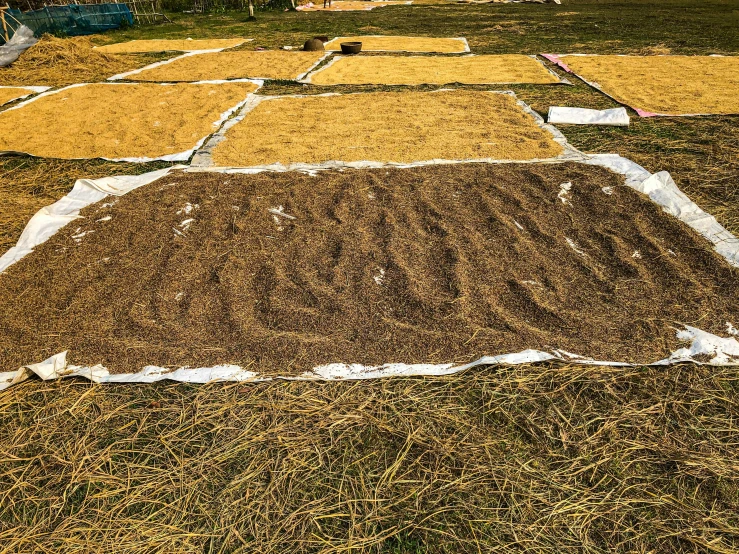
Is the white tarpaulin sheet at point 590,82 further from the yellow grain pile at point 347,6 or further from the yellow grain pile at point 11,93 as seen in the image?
the yellow grain pile at point 347,6

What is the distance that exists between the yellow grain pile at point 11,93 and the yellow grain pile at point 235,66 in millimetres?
1135

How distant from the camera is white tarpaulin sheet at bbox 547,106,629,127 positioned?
3979 millimetres

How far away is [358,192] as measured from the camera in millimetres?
2961

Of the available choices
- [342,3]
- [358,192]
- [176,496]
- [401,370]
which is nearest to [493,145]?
[358,192]

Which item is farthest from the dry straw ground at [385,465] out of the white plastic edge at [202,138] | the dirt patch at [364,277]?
the white plastic edge at [202,138]

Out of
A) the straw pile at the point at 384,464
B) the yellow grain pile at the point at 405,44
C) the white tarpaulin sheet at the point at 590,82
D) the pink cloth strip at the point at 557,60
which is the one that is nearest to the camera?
the straw pile at the point at 384,464

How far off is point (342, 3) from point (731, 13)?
968cm

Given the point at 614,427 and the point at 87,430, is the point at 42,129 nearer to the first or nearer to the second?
the point at 87,430

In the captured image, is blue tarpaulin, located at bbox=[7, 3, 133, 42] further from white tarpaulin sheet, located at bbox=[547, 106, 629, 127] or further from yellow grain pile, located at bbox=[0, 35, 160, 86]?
white tarpaulin sheet, located at bbox=[547, 106, 629, 127]

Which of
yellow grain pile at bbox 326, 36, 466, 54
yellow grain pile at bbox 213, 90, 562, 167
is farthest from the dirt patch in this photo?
yellow grain pile at bbox 326, 36, 466, 54

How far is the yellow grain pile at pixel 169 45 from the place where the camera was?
7.55m

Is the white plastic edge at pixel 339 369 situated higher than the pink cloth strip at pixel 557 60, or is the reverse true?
the pink cloth strip at pixel 557 60

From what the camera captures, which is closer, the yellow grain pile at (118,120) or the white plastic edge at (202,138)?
the white plastic edge at (202,138)

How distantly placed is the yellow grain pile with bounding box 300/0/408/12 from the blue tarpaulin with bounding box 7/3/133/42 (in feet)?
15.1
